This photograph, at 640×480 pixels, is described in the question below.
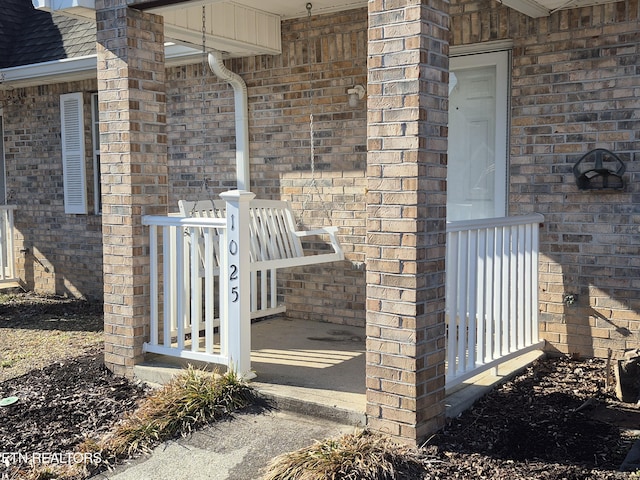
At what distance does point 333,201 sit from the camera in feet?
22.5

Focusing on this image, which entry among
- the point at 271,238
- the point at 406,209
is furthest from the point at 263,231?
the point at 406,209

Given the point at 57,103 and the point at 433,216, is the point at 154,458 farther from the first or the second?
the point at 57,103

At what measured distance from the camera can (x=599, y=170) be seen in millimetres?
5340

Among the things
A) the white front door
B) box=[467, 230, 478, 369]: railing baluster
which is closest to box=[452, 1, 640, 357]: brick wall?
the white front door

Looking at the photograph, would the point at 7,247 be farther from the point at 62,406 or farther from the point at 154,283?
the point at 62,406

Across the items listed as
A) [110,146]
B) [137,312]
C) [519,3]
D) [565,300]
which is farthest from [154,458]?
[519,3]

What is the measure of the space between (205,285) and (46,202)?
514 cm

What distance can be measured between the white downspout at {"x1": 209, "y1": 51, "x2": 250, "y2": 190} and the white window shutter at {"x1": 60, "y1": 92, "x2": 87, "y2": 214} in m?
2.62

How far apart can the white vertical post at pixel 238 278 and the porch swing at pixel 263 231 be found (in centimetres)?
74

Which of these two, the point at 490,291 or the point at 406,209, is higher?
the point at 406,209

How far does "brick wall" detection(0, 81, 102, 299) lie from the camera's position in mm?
9000

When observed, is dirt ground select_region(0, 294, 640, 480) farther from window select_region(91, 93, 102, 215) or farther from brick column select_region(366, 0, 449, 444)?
window select_region(91, 93, 102, 215)

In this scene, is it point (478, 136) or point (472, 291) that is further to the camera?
point (478, 136)

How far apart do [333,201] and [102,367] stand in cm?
260
